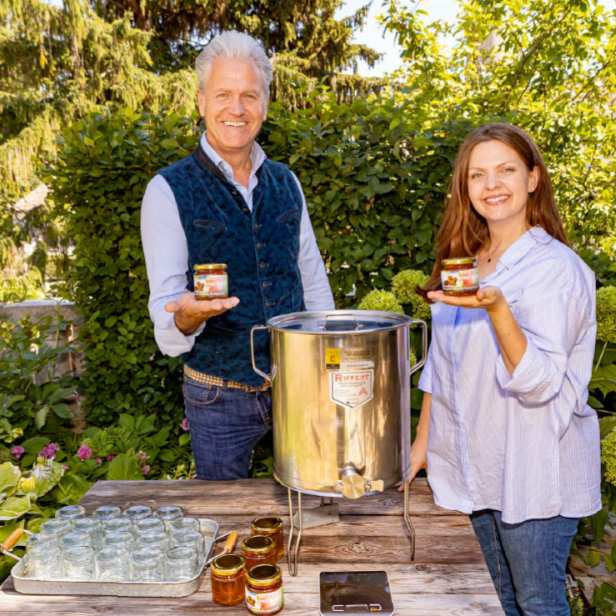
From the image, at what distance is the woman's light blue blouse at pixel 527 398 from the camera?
4.90 ft

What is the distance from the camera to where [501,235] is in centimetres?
180

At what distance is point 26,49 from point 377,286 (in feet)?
35.1

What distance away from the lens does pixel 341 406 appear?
51.1 inches

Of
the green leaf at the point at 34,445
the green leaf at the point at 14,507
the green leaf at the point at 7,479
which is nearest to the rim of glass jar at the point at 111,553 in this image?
the green leaf at the point at 14,507

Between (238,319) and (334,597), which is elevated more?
(238,319)

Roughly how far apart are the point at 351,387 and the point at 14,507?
6.86ft

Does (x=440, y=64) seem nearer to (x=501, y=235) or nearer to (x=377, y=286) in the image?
(x=377, y=286)

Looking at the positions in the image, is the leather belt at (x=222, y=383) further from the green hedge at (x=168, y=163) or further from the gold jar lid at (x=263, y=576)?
the green hedge at (x=168, y=163)

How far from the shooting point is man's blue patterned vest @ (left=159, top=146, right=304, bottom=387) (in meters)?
2.04

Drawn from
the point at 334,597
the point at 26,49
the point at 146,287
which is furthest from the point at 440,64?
the point at 26,49

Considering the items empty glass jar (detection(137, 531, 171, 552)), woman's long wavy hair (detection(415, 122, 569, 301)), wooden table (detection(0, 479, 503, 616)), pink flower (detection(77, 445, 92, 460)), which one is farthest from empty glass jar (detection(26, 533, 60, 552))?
pink flower (detection(77, 445, 92, 460))

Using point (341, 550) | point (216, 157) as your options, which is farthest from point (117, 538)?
point (216, 157)

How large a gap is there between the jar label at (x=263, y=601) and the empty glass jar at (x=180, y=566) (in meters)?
0.18

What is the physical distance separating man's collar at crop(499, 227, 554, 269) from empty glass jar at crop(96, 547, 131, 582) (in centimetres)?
128
